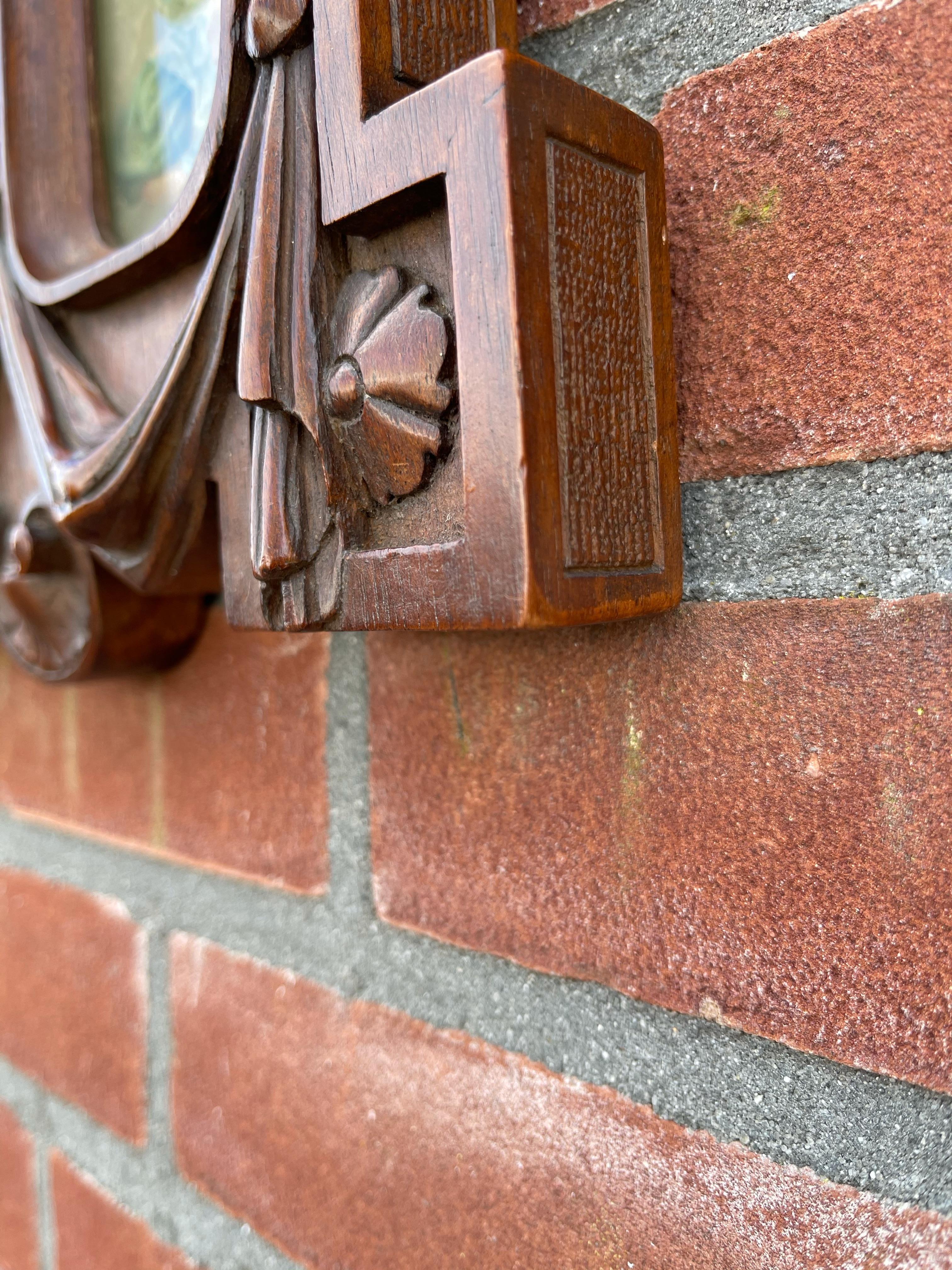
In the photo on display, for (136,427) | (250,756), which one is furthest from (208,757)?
(136,427)

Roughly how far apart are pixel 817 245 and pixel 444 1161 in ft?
1.27

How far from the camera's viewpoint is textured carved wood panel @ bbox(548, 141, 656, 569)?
0.87ft

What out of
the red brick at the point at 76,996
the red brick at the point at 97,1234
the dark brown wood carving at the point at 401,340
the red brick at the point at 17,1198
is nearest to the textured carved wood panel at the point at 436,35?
the dark brown wood carving at the point at 401,340

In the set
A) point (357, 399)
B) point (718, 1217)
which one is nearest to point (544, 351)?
point (357, 399)

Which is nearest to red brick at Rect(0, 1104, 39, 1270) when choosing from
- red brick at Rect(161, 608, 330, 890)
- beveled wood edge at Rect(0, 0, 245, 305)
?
red brick at Rect(161, 608, 330, 890)

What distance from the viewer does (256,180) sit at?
0.31 metres

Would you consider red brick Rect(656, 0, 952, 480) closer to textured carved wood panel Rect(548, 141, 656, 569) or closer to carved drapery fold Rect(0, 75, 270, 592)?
textured carved wood panel Rect(548, 141, 656, 569)

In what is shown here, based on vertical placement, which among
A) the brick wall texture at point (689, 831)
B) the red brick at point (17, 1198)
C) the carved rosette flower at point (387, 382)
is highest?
the carved rosette flower at point (387, 382)

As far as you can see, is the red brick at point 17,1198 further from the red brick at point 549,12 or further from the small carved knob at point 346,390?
the red brick at point 549,12

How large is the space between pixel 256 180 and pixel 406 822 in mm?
264

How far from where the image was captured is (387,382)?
284mm

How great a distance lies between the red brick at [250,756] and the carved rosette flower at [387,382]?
181 mm

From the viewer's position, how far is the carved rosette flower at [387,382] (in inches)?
10.8

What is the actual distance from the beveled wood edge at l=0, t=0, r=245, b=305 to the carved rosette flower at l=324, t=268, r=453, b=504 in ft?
0.24
